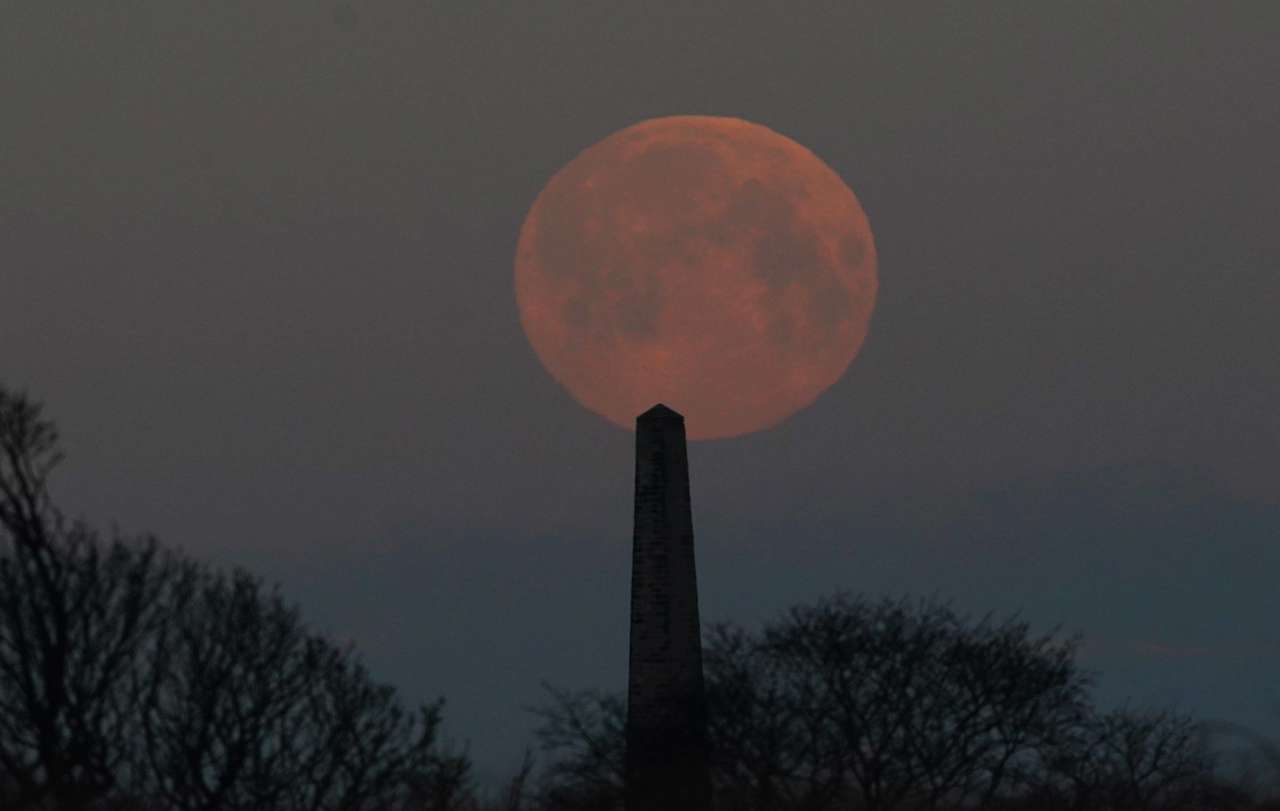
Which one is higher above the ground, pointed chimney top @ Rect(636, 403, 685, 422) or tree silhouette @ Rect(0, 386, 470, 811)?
pointed chimney top @ Rect(636, 403, 685, 422)

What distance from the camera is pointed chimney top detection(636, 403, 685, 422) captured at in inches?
1607

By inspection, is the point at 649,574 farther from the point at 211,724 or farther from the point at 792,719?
the point at 211,724

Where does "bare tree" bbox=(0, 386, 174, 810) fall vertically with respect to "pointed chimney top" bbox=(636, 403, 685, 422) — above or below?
below

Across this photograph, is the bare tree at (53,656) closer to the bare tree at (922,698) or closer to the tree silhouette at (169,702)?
the tree silhouette at (169,702)

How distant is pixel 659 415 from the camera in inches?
1607

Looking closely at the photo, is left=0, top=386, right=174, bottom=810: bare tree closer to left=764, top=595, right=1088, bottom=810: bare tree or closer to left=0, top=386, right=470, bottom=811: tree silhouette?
left=0, top=386, right=470, bottom=811: tree silhouette

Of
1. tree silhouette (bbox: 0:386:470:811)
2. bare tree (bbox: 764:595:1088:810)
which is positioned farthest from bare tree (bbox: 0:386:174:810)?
bare tree (bbox: 764:595:1088:810)

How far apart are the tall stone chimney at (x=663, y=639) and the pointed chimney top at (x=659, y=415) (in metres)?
0.02

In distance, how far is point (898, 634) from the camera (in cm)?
4650

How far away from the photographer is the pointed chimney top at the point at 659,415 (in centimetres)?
4081

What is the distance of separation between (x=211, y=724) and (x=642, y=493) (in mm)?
10664

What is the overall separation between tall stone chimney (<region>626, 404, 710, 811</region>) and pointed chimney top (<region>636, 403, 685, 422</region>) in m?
0.02

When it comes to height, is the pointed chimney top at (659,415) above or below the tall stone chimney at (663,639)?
above

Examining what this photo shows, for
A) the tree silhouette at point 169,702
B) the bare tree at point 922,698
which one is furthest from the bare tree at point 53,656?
the bare tree at point 922,698
